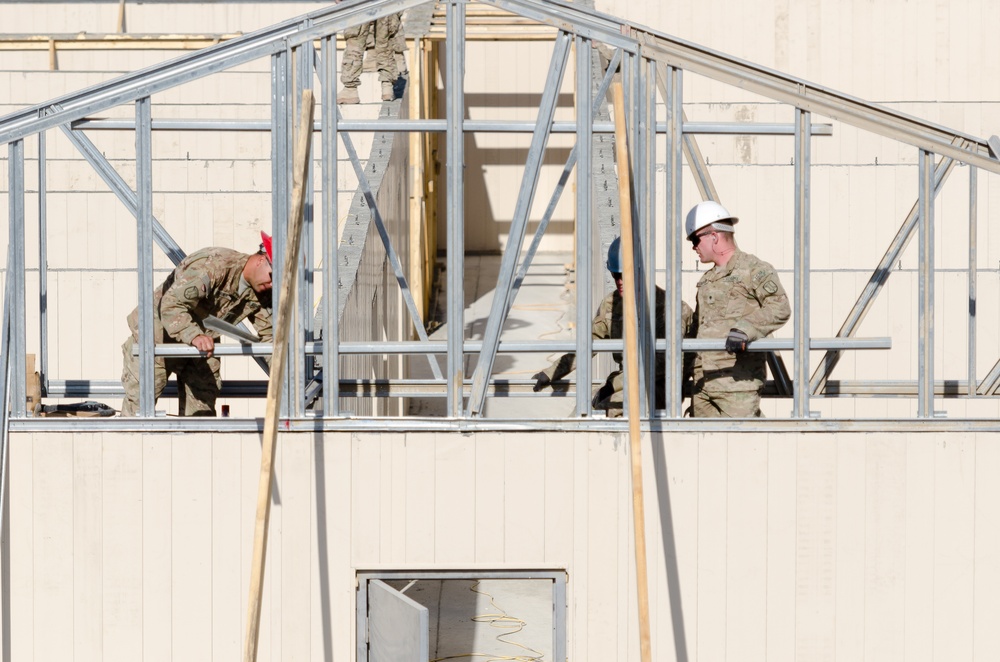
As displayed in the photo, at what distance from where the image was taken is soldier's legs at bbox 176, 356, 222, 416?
9039 mm

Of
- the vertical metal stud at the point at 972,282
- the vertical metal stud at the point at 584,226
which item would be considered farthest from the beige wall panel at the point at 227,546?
the vertical metal stud at the point at 972,282

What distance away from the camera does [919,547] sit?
7891mm

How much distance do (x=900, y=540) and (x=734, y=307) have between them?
169 cm

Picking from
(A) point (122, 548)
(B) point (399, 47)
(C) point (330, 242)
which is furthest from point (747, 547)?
(B) point (399, 47)

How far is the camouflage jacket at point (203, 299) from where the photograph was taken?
8.31 metres

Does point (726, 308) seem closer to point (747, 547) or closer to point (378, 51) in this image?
point (747, 547)

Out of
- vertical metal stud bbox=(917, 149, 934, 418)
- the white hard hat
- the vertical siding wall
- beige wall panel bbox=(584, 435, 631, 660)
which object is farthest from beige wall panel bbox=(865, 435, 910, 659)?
the white hard hat

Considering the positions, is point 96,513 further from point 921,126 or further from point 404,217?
point 404,217

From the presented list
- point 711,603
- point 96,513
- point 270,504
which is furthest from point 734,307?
point 96,513

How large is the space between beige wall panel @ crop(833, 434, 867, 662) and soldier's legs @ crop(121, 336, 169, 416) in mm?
4223

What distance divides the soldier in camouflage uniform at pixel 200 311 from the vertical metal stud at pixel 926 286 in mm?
3943

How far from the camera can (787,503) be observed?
7.82 m

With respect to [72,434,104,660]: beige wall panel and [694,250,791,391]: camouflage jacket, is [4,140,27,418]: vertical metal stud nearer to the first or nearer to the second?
[72,434,104,660]: beige wall panel

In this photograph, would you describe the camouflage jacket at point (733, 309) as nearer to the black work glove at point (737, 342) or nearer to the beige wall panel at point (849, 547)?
the black work glove at point (737, 342)
